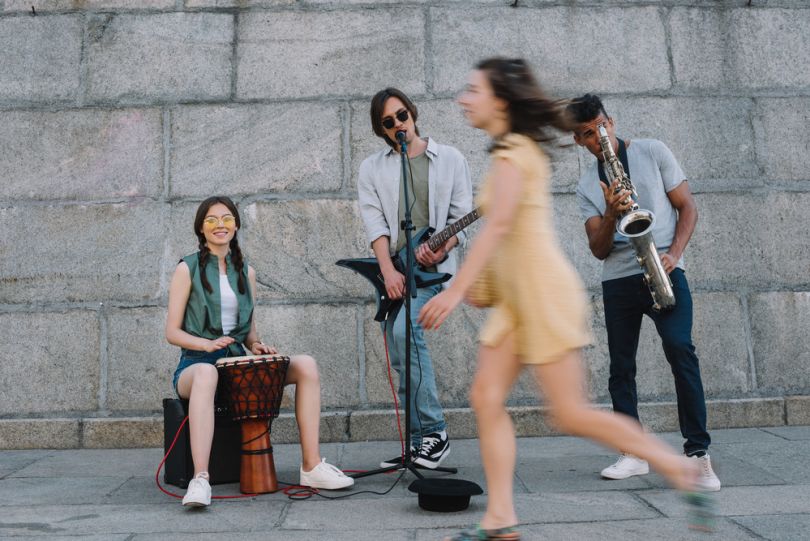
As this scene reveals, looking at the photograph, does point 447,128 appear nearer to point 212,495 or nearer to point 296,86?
point 296,86

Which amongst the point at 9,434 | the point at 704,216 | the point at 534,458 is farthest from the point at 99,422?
the point at 704,216

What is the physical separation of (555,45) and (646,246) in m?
2.40

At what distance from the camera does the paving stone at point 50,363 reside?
17.4 feet

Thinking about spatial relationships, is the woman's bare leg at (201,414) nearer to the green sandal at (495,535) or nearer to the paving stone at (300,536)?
the paving stone at (300,536)

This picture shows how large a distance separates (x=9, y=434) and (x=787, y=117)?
5895 millimetres

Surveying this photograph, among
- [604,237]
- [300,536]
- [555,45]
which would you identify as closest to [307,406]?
[300,536]

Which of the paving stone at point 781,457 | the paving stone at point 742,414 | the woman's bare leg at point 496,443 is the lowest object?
the paving stone at point 781,457

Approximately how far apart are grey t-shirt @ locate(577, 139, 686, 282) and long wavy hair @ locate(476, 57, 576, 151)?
Result: 1.29 metres

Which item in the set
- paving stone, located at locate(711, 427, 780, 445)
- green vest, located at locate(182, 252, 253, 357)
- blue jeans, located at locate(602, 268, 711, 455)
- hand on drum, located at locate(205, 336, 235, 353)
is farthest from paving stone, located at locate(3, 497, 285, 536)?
paving stone, located at locate(711, 427, 780, 445)

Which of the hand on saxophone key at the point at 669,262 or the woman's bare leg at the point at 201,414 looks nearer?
Answer: the woman's bare leg at the point at 201,414

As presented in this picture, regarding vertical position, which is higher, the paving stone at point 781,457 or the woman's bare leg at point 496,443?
the woman's bare leg at point 496,443

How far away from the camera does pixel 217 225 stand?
4.09 m

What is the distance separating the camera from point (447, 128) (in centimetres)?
560

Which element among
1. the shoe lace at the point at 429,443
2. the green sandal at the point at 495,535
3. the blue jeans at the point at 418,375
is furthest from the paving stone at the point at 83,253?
the green sandal at the point at 495,535
